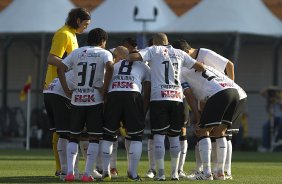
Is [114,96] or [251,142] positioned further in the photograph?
[251,142]

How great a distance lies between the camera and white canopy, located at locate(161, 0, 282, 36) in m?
29.7

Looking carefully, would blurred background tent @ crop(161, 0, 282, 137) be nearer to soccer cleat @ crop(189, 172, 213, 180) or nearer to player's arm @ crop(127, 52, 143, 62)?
soccer cleat @ crop(189, 172, 213, 180)

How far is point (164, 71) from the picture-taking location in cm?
1468

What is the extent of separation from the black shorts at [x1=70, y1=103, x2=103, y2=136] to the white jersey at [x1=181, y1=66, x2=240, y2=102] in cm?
135

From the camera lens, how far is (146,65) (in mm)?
14961

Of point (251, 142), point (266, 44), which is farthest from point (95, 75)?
point (266, 44)

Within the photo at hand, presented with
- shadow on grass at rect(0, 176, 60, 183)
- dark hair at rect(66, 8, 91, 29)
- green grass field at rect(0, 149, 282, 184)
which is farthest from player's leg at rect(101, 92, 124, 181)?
dark hair at rect(66, 8, 91, 29)

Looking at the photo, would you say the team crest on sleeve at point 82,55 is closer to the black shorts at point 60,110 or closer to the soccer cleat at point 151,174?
the black shorts at point 60,110

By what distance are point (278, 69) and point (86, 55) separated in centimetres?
1990

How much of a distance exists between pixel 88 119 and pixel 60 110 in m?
0.81

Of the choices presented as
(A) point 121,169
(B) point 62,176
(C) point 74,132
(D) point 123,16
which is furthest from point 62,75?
(D) point 123,16

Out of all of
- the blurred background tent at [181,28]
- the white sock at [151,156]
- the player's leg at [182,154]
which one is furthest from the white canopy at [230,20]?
the player's leg at [182,154]

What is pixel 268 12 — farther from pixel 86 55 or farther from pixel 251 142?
pixel 86 55

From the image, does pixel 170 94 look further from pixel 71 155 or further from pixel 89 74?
pixel 71 155
